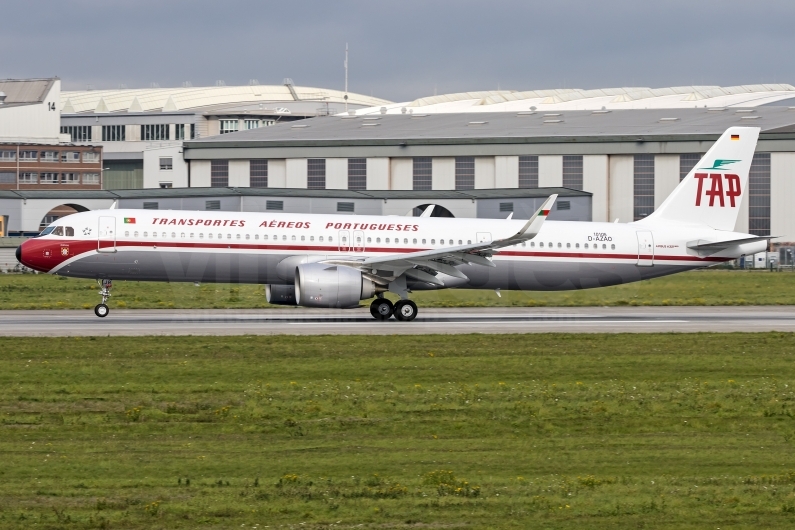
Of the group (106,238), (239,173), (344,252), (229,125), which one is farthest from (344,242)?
(229,125)

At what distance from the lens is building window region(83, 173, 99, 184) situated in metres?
134

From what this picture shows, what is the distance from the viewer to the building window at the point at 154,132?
150 m

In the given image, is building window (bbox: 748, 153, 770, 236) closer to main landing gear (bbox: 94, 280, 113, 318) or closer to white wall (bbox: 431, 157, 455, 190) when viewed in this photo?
white wall (bbox: 431, 157, 455, 190)

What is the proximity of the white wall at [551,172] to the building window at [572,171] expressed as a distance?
13.1 inches

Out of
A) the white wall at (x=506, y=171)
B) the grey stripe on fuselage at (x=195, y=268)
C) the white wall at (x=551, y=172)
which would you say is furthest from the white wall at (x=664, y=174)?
the grey stripe on fuselage at (x=195, y=268)

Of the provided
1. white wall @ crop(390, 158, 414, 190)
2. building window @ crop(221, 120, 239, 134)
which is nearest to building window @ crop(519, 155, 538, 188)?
white wall @ crop(390, 158, 414, 190)

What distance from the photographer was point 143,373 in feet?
72.7

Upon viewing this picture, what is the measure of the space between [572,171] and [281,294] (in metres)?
46.9

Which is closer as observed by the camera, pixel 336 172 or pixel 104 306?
pixel 104 306

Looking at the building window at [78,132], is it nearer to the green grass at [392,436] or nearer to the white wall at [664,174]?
the white wall at [664,174]

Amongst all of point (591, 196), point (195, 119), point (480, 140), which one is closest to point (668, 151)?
point (591, 196)

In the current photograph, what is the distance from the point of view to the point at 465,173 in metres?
80.6

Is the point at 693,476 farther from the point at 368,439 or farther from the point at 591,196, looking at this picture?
the point at 591,196

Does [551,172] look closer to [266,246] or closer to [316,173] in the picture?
[316,173]
